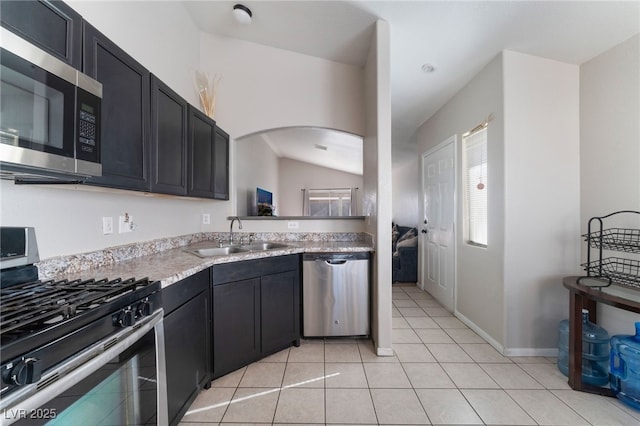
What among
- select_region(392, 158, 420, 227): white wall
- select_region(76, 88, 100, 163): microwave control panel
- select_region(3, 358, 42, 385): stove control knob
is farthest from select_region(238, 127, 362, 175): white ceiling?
select_region(3, 358, 42, 385): stove control knob

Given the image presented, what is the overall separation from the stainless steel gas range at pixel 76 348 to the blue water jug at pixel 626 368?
2794 mm

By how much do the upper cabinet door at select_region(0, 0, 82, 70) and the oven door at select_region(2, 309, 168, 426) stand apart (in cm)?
116

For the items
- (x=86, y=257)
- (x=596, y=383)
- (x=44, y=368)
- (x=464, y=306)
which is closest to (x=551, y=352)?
(x=596, y=383)

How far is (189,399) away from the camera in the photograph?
1577 millimetres

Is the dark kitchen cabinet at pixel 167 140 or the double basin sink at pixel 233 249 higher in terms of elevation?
the dark kitchen cabinet at pixel 167 140

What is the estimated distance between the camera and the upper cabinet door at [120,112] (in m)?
1.24

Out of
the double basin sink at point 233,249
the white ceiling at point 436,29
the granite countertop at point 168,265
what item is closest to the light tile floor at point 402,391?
the granite countertop at point 168,265

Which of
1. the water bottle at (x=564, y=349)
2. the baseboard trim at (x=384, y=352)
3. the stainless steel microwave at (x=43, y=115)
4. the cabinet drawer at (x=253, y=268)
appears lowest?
the baseboard trim at (x=384, y=352)

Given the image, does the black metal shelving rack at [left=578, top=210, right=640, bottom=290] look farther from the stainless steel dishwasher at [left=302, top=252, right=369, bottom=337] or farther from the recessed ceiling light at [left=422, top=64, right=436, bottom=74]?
the recessed ceiling light at [left=422, top=64, right=436, bottom=74]

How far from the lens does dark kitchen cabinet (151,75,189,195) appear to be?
165 cm

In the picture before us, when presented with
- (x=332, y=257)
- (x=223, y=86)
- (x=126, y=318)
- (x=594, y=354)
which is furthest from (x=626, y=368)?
(x=223, y=86)

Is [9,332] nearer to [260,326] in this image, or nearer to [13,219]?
[13,219]

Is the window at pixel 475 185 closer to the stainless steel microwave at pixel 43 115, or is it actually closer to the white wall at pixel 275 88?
the white wall at pixel 275 88

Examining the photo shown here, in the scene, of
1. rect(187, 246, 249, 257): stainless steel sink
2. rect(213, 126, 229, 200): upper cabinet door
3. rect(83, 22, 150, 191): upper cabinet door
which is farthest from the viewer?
rect(213, 126, 229, 200): upper cabinet door
